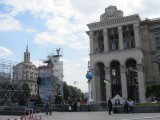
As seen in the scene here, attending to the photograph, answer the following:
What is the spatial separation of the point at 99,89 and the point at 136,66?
417 inches

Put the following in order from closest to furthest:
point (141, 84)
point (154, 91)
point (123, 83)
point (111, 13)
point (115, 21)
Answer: point (154, 91) < point (141, 84) < point (123, 83) < point (115, 21) < point (111, 13)

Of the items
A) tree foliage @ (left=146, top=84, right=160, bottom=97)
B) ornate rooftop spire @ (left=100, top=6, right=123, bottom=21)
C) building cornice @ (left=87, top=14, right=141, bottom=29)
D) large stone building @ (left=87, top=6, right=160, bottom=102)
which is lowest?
tree foliage @ (left=146, top=84, right=160, bottom=97)

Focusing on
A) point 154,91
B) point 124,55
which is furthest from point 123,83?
point 154,91

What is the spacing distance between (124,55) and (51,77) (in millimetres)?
17689

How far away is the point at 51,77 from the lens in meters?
52.0

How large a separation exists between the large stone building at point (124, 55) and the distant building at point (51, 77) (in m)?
8.75

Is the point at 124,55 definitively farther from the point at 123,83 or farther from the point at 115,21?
the point at 115,21

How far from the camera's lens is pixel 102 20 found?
200ft

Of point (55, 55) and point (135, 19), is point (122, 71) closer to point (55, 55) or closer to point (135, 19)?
point (135, 19)

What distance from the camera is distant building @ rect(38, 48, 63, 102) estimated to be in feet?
159

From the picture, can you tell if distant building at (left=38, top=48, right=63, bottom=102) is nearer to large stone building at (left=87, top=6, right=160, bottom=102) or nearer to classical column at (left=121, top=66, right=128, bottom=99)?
large stone building at (left=87, top=6, right=160, bottom=102)

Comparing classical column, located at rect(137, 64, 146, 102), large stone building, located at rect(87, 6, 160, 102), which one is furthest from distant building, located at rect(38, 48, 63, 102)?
classical column, located at rect(137, 64, 146, 102)

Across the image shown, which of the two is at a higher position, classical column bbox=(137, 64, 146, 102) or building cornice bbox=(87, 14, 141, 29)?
building cornice bbox=(87, 14, 141, 29)

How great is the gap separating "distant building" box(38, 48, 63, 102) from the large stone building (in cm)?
875
